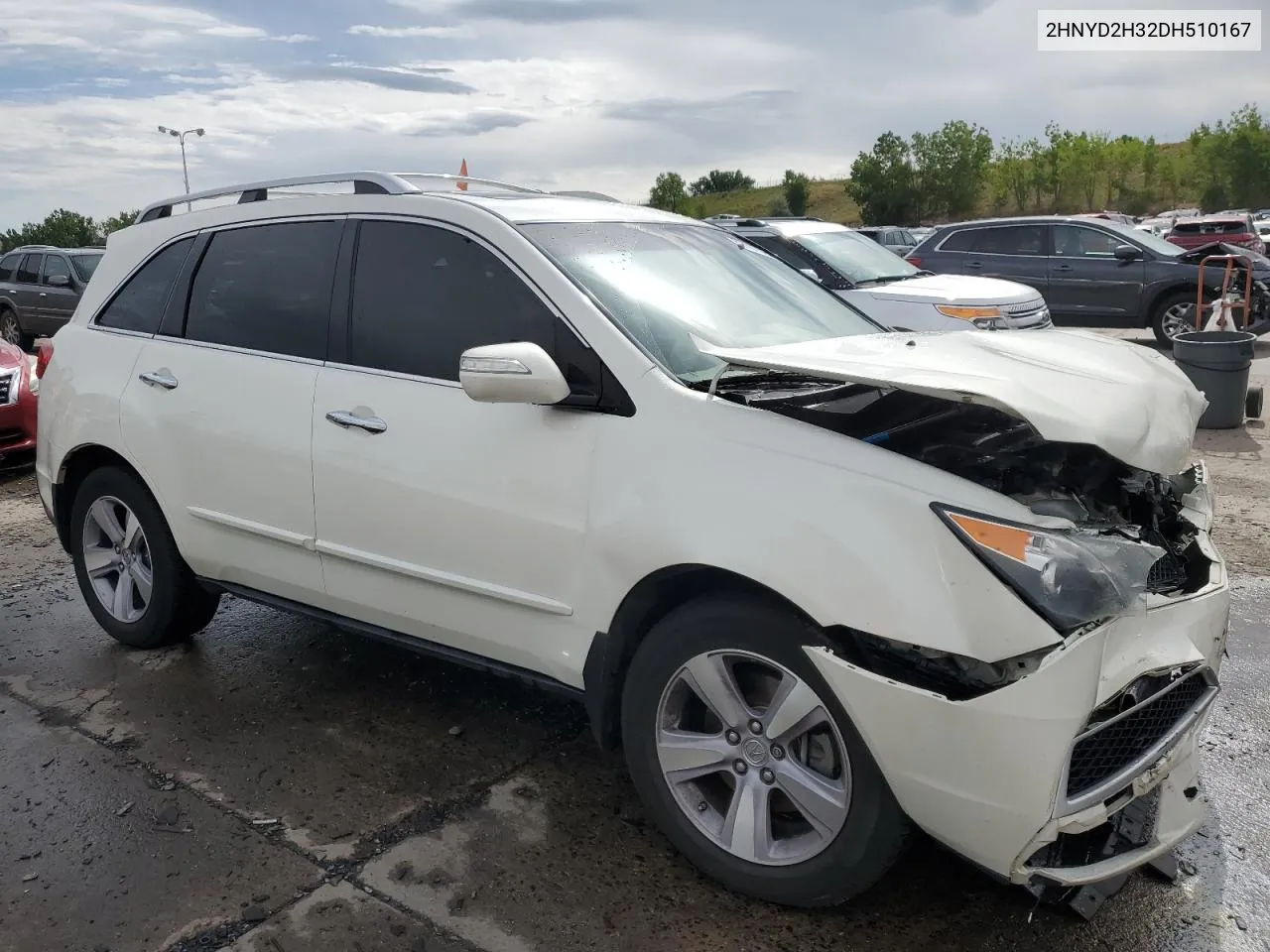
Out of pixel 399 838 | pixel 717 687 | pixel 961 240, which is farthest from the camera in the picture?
pixel 961 240

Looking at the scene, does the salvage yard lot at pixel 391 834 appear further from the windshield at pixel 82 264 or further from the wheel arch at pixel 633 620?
the windshield at pixel 82 264

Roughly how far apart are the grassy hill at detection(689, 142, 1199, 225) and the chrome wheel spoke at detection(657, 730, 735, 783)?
79888mm

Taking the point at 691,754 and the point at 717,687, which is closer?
the point at 717,687

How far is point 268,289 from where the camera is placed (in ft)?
12.9

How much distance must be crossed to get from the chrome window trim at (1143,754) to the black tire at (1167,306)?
12.7m

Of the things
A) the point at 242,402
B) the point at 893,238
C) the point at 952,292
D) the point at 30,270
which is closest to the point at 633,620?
the point at 242,402

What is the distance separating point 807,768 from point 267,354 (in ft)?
7.88

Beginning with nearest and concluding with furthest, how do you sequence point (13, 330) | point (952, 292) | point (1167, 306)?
1. point (952, 292)
2. point (1167, 306)
3. point (13, 330)

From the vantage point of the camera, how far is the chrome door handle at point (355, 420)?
3404 millimetres

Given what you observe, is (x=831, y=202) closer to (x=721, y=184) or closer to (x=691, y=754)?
(x=721, y=184)

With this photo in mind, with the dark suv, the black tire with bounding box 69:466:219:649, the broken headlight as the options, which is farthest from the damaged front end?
the dark suv

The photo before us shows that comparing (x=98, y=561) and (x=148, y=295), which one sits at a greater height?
(x=148, y=295)

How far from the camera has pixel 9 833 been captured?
3.21 meters

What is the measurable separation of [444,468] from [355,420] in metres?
0.42
